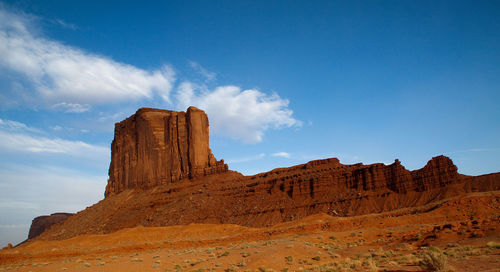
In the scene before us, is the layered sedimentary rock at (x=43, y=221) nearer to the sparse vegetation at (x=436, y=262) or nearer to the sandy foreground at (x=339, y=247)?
the sandy foreground at (x=339, y=247)

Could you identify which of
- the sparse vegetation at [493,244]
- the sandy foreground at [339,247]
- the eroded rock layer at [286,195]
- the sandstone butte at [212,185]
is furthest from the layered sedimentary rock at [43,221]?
the sparse vegetation at [493,244]

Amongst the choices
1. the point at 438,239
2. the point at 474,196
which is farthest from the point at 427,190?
the point at 438,239

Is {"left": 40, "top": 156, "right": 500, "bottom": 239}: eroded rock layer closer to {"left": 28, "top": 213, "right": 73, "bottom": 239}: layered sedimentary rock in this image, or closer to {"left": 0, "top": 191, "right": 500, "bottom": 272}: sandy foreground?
{"left": 0, "top": 191, "right": 500, "bottom": 272}: sandy foreground

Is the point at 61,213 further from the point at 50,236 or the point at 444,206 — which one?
the point at 444,206

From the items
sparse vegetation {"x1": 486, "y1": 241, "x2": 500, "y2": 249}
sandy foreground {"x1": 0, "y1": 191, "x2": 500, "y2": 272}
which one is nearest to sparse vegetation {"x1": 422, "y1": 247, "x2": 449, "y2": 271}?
sandy foreground {"x1": 0, "y1": 191, "x2": 500, "y2": 272}

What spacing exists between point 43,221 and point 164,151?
6788cm

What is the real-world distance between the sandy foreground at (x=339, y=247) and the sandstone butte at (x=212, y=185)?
5.12 m

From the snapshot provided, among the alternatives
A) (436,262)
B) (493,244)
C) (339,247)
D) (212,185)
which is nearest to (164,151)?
(212,185)

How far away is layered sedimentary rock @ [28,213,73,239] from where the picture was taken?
107500 mm

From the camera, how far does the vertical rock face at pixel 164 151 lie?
67625 mm

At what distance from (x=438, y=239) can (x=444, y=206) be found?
50.2ft

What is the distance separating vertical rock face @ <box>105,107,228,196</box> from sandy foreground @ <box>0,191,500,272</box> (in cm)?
2446

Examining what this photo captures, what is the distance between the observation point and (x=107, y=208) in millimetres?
63938

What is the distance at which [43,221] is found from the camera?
4318 inches
